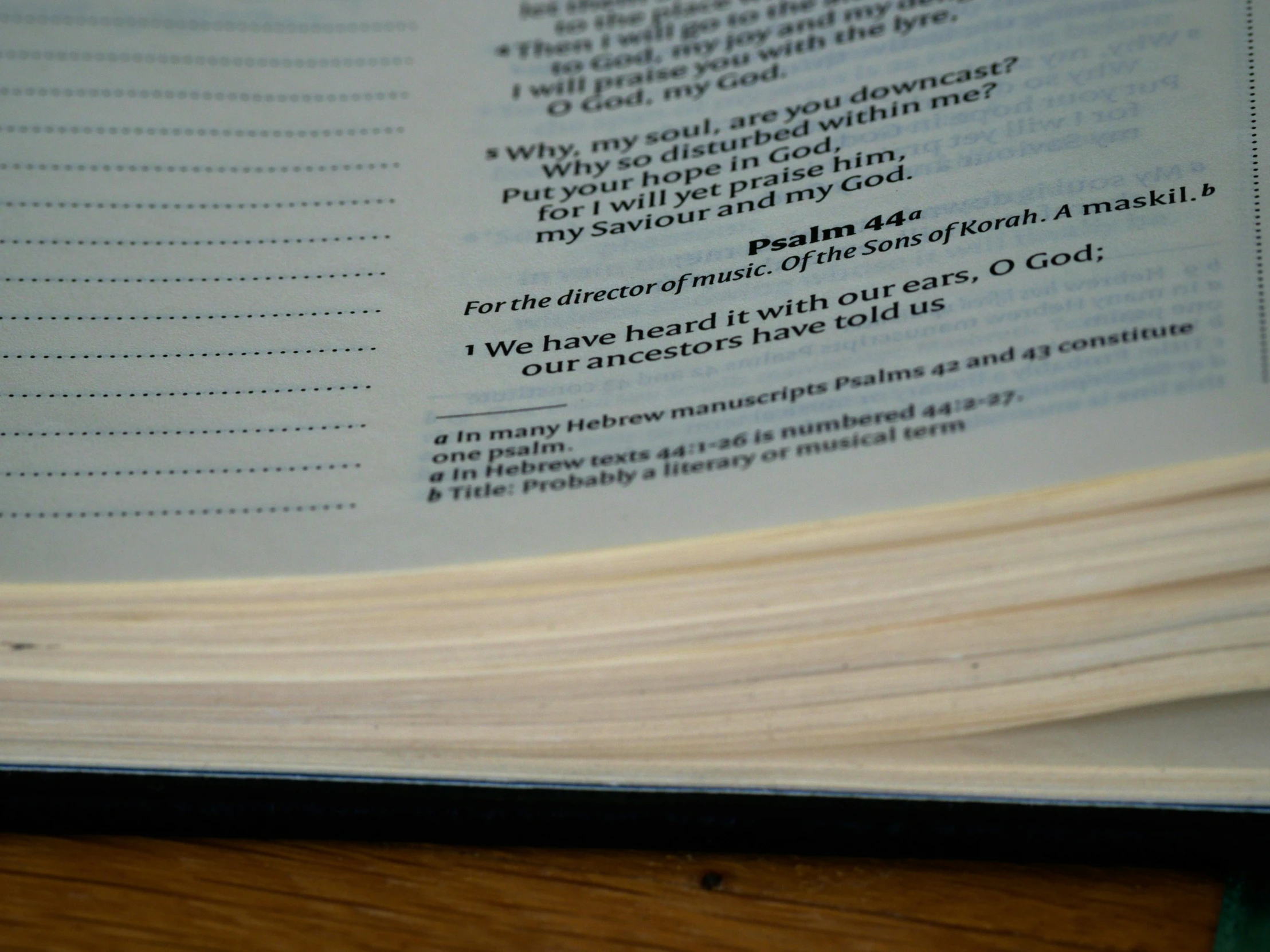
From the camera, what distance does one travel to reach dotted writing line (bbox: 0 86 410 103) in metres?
0.56

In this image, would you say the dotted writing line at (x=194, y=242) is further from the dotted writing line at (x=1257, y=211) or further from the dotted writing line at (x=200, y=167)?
the dotted writing line at (x=1257, y=211)

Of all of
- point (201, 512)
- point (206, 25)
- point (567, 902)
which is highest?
point (206, 25)

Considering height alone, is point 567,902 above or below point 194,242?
below

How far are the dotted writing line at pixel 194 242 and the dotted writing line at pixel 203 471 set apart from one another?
4.5 inches

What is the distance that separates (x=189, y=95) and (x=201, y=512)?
0.23 metres

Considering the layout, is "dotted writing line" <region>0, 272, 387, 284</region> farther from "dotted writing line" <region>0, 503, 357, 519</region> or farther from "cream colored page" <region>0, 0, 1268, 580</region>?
"dotted writing line" <region>0, 503, 357, 519</region>

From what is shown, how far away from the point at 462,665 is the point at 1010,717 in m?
0.19

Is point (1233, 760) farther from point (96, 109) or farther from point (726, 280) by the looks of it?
point (96, 109)

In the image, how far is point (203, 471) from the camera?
0.46m

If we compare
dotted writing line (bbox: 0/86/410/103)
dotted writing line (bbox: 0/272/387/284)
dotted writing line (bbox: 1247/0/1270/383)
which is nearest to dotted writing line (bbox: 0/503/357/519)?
dotted writing line (bbox: 0/272/387/284)

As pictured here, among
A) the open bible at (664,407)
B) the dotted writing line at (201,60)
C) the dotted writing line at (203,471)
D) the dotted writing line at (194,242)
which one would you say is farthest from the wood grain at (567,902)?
the dotted writing line at (201,60)

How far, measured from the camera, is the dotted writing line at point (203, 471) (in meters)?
0.46

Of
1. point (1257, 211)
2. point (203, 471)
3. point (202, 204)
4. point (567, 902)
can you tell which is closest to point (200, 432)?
point (203, 471)

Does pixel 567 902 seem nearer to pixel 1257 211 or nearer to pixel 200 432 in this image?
pixel 200 432
